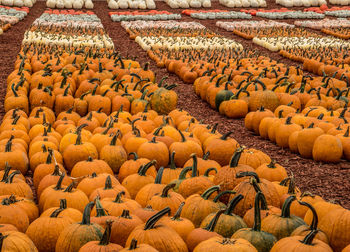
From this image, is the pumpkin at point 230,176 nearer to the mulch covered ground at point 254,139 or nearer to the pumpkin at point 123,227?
the pumpkin at point 123,227

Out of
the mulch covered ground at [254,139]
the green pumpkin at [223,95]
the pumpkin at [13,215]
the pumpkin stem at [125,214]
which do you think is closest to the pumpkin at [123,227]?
the pumpkin stem at [125,214]

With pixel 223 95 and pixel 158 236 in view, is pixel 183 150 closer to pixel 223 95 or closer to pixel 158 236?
pixel 158 236

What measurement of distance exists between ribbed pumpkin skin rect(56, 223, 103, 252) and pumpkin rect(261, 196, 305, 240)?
1227 millimetres

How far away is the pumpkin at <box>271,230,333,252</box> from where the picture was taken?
3.02 meters

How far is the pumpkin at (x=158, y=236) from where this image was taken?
3162 millimetres

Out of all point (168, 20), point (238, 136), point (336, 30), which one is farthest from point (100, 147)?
point (168, 20)

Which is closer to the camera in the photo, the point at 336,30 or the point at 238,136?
the point at 238,136

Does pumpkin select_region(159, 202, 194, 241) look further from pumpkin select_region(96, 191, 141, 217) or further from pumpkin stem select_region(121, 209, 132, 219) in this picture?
pumpkin select_region(96, 191, 141, 217)

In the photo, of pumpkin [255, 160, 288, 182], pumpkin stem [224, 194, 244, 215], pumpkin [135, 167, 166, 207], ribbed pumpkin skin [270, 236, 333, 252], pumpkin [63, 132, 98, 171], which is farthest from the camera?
pumpkin [63, 132, 98, 171]

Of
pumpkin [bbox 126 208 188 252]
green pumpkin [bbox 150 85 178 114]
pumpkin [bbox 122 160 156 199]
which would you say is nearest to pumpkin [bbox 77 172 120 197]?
pumpkin [bbox 122 160 156 199]

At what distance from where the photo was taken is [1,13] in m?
23.9

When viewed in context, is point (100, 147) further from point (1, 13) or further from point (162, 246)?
point (1, 13)

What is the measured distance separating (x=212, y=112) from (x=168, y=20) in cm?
1599

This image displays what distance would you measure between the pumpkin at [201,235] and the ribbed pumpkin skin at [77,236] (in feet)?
2.09
